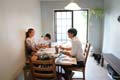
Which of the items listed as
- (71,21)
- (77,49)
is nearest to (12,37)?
(77,49)

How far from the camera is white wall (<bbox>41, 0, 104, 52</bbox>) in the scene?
21.7 ft

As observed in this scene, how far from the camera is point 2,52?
9.41ft

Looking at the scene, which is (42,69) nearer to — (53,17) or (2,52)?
(2,52)

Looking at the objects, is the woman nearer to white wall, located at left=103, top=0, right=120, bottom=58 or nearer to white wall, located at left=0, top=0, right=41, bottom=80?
white wall, located at left=0, top=0, right=41, bottom=80

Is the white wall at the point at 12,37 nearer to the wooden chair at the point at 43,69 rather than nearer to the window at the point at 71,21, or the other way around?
the wooden chair at the point at 43,69

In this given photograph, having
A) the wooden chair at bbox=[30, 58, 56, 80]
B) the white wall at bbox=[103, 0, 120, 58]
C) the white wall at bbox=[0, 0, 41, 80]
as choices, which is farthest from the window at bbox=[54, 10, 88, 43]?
the wooden chair at bbox=[30, 58, 56, 80]

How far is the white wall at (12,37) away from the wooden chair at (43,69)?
1.79 feet

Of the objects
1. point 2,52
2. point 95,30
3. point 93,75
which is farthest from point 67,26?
point 2,52

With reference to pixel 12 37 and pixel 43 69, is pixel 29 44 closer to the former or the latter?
pixel 12 37

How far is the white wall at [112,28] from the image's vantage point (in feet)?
15.9

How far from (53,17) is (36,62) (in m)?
4.36

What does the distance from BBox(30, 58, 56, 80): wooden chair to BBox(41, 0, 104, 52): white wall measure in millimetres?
4215

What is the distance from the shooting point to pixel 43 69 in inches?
105

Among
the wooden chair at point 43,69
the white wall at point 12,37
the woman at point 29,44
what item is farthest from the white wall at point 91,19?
the wooden chair at point 43,69
